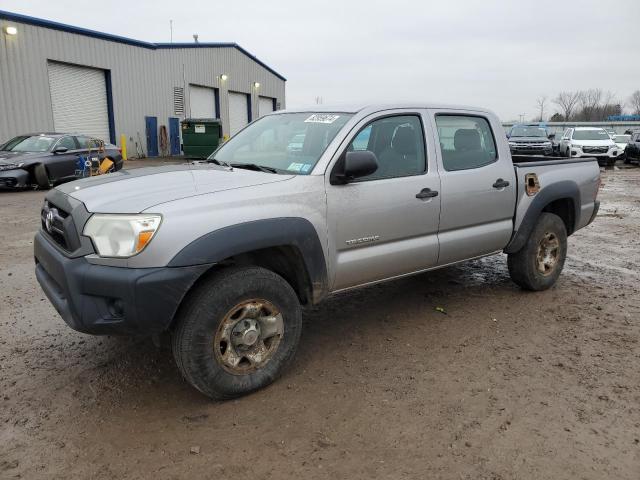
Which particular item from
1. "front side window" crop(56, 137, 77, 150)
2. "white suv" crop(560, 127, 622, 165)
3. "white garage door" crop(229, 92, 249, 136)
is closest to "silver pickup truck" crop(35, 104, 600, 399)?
"front side window" crop(56, 137, 77, 150)

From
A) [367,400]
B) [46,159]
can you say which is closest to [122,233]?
[367,400]

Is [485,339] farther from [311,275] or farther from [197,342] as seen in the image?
[197,342]

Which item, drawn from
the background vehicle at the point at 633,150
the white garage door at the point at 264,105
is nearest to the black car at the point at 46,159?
the white garage door at the point at 264,105

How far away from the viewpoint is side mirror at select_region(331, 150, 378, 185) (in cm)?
337

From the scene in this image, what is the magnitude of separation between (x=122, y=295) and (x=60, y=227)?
81 cm

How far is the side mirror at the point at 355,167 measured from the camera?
337 centimetres

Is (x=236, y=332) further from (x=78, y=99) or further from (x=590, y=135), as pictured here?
(x=590, y=135)

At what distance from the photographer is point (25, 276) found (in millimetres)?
5859

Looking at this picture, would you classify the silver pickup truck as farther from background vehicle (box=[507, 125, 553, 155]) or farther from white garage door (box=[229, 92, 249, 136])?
white garage door (box=[229, 92, 249, 136])

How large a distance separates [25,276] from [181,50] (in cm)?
2341

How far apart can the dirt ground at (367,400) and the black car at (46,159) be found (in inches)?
366

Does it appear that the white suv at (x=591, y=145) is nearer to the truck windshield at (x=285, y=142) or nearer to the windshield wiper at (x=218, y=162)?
the truck windshield at (x=285, y=142)

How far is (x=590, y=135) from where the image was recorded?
2269cm

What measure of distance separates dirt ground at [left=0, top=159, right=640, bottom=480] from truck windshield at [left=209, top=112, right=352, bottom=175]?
145 cm
